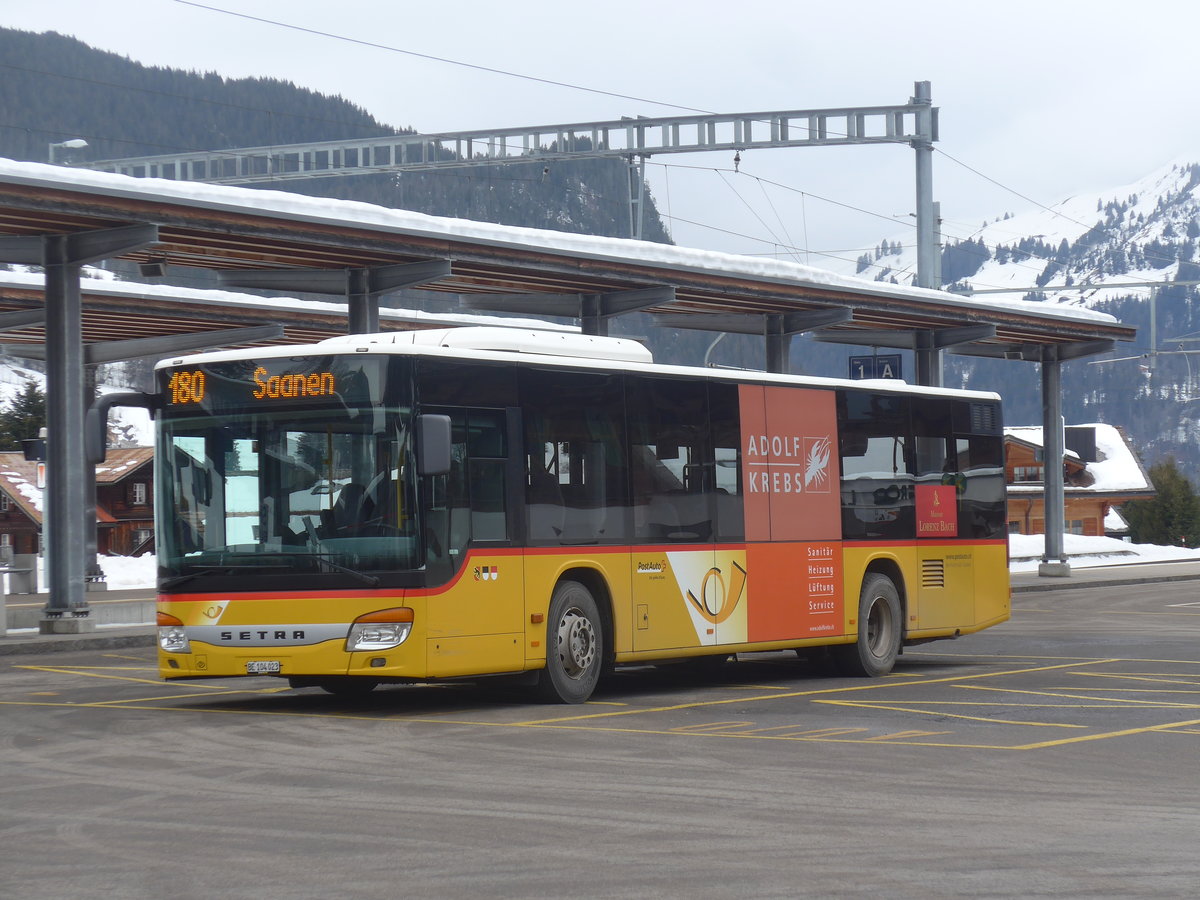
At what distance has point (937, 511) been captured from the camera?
19.2 meters

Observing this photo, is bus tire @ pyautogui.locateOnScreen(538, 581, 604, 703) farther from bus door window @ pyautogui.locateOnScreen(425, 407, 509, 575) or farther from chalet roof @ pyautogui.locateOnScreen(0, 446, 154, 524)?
chalet roof @ pyautogui.locateOnScreen(0, 446, 154, 524)

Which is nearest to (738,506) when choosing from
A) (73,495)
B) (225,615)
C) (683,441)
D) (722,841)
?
(683,441)

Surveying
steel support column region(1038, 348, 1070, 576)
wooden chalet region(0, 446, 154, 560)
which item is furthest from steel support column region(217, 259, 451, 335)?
wooden chalet region(0, 446, 154, 560)

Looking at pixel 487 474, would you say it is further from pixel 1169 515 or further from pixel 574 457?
pixel 1169 515

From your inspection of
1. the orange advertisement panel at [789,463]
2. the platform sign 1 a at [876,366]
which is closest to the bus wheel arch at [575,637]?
the orange advertisement panel at [789,463]

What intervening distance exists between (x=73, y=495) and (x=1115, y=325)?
26386 millimetres

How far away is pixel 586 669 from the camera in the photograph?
1484cm

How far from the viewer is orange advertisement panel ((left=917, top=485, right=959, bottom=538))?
19.0 m

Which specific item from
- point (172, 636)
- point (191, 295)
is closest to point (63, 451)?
point (191, 295)

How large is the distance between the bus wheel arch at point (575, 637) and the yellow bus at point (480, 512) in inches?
0.8

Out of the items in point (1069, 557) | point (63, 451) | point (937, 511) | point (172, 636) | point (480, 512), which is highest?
point (63, 451)

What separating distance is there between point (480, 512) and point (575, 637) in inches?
58.3

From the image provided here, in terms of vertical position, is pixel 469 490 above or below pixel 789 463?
below

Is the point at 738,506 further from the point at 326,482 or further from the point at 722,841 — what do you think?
the point at 722,841
